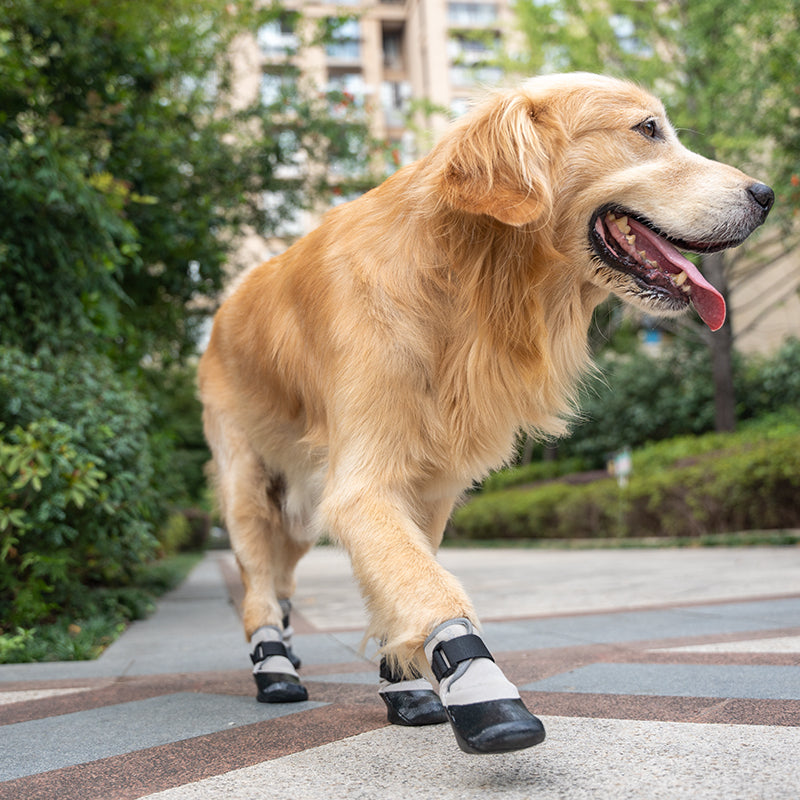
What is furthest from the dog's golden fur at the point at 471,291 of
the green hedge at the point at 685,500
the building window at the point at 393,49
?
the building window at the point at 393,49

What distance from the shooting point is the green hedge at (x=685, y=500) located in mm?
11445

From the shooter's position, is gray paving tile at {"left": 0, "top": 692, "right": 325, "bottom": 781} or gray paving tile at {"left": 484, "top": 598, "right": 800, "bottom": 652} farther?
gray paving tile at {"left": 484, "top": 598, "right": 800, "bottom": 652}

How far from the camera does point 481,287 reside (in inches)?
99.2

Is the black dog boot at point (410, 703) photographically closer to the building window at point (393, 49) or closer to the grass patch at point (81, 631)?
the grass patch at point (81, 631)

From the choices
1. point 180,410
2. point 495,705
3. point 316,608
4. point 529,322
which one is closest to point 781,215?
point 316,608

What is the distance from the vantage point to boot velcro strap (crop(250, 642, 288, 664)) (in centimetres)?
312

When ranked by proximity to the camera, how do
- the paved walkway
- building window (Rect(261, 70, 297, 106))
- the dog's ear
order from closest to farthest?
the paved walkway, the dog's ear, building window (Rect(261, 70, 297, 106))

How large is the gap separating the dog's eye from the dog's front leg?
54.2 inches

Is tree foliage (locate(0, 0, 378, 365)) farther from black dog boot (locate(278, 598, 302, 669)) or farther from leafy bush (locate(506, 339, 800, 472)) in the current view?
leafy bush (locate(506, 339, 800, 472))

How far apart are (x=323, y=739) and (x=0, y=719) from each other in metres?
1.22

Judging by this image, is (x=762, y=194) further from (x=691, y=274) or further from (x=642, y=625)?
(x=642, y=625)

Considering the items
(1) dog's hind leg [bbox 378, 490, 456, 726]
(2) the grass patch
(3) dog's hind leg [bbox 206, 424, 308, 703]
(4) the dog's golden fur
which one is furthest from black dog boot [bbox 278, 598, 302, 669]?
(2) the grass patch

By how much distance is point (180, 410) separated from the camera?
3188cm

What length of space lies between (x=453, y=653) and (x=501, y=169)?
1323 mm
